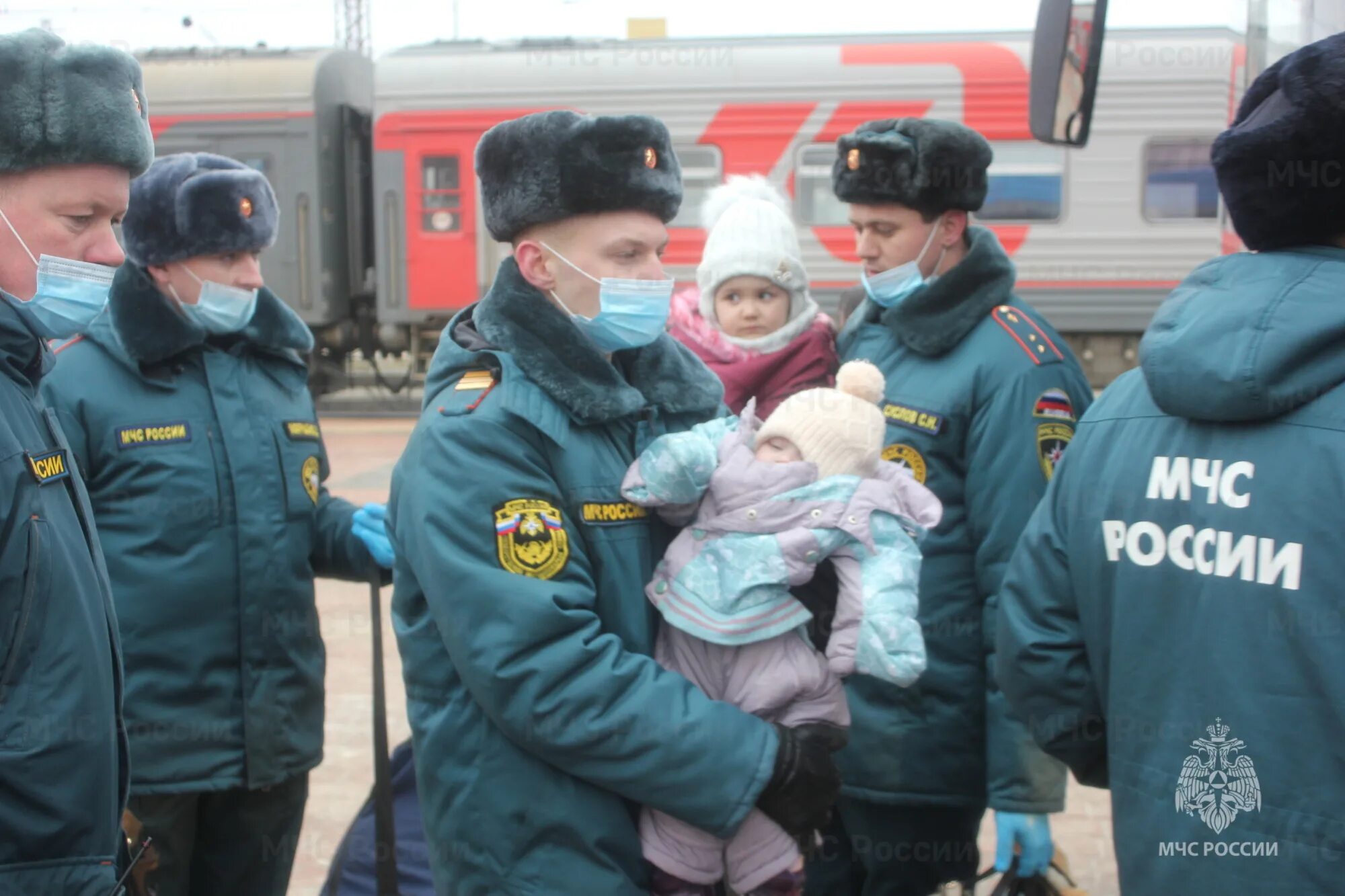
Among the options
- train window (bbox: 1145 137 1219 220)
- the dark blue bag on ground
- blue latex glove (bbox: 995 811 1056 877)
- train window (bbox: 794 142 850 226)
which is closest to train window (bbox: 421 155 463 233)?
train window (bbox: 794 142 850 226)

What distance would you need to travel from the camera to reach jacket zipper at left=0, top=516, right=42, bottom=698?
163cm

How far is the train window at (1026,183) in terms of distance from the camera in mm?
11797

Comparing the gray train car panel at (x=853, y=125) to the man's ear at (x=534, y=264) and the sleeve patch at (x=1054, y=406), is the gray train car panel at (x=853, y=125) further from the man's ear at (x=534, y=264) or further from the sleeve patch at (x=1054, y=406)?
the man's ear at (x=534, y=264)

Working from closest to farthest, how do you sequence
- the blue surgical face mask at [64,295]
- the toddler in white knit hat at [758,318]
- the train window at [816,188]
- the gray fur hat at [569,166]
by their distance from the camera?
1. the blue surgical face mask at [64,295]
2. the gray fur hat at [569,166]
3. the toddler in white knit hat at [758,318]
4. the train window at [816,188]

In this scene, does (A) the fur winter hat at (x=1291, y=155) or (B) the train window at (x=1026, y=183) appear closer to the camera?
(A) the fur winter hat at (x=1291, y=155)

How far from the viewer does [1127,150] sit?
11734 millimetres

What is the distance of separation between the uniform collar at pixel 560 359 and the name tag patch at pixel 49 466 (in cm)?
65

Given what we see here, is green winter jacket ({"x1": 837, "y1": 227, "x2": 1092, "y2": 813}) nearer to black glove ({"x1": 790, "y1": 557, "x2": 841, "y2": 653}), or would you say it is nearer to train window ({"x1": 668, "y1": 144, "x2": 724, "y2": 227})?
black glove ({"x1": 790, "y1": 557, "x2": 841, "y2": 653})

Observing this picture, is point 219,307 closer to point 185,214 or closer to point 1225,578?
point 185,214

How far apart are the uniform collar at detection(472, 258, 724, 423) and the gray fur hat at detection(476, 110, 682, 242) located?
4.9 inches

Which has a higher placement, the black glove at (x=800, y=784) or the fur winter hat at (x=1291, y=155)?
the fur winter hat at (x=1291, y=155)

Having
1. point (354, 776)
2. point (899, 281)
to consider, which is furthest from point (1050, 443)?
point (354, 776)

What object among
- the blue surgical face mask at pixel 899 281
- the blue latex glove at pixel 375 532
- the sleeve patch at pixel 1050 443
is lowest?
the blue latex glove at pixel 375 532

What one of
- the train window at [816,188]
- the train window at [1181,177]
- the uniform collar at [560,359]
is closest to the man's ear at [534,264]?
the uniform collar at [560,359]
